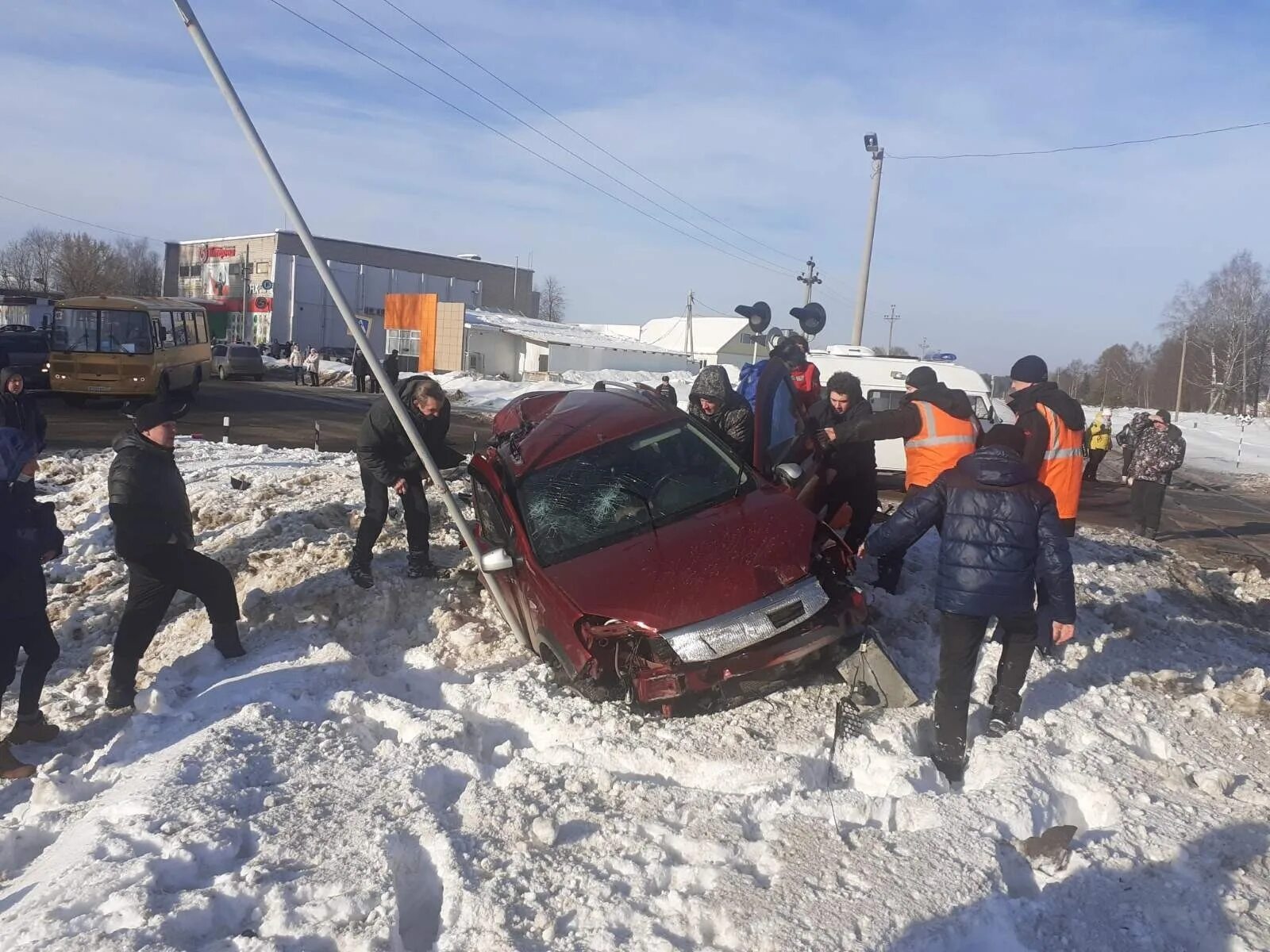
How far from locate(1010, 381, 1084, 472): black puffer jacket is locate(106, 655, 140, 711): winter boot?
5.76 m

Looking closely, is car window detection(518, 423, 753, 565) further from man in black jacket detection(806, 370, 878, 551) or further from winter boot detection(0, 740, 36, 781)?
winter boot detection(0, 740, 36, 781)

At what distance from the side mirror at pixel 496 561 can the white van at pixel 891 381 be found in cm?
940

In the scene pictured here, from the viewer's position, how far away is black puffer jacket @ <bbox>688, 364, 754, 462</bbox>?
7.26 meters

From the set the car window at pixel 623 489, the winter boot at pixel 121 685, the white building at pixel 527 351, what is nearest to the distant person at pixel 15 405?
the winter boot at pixel 121 685

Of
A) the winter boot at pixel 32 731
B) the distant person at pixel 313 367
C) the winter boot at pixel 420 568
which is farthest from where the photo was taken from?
the distant person at pixel 313 367

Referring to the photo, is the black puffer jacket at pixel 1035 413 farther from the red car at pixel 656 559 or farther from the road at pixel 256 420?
the road at pixel 256 420

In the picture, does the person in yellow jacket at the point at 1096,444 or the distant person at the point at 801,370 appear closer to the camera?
the distant person at the point at 801,370

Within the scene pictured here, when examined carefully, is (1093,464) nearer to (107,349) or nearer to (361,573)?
(361,573)

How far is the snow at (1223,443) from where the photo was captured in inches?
992

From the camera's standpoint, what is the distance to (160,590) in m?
5.73

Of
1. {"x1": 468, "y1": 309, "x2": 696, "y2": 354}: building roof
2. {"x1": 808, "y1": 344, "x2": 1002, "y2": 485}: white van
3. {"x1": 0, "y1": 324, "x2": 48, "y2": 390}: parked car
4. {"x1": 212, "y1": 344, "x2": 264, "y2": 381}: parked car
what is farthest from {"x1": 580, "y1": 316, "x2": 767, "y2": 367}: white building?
{"x1": 808, "y1": 344, "x2": 1002, "y2": 485}: white van

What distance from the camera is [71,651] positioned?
6609 millimetres

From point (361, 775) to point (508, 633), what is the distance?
1.95 metres

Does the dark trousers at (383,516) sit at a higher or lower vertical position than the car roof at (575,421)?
lower
